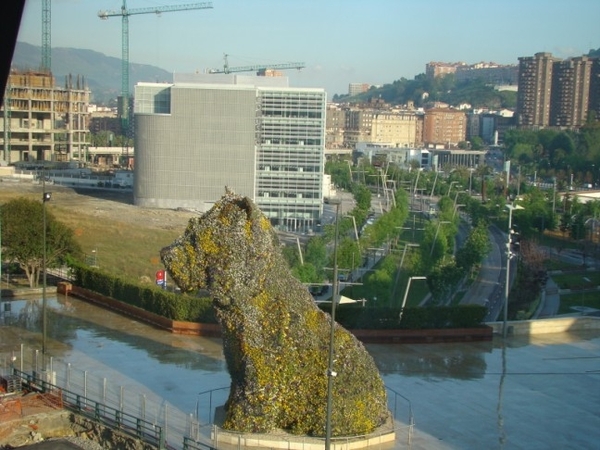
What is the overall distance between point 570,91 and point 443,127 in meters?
15.9

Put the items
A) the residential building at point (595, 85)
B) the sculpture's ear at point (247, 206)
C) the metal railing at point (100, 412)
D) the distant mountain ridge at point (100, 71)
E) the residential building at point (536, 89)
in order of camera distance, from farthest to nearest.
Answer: the distant mountain ridge at point (100, 71) < the residential building at point (536, 89) < the residential building at point (595, 85) < the metal railing at point (100, 412) < the sculpture's ear at point (247, 206)

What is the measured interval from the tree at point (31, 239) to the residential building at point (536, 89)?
78813 mm

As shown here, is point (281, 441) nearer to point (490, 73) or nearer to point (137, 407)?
point (137, 407)

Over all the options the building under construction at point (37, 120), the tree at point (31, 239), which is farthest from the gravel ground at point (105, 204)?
the tree at point (31, 239)

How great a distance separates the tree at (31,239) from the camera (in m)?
15.3

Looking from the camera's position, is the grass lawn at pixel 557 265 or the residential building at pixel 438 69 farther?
the residential building at pixel 438 69

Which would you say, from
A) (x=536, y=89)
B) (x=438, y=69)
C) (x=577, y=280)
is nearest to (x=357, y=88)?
(x=438, y=69)

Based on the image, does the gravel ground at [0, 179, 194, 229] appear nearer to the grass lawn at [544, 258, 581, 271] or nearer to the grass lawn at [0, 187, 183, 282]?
the grass lawn at [0, 187, 183, 282]

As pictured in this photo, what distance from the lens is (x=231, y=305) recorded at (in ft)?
25.9

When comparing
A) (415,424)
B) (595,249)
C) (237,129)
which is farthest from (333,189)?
(415,424)

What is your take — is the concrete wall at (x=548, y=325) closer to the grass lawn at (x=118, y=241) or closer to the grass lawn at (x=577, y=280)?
the grass lawn at (x=577, y=280)

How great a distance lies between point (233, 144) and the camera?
3534 cm

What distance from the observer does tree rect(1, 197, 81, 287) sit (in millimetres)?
15320

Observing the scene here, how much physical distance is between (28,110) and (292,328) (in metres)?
46.3
